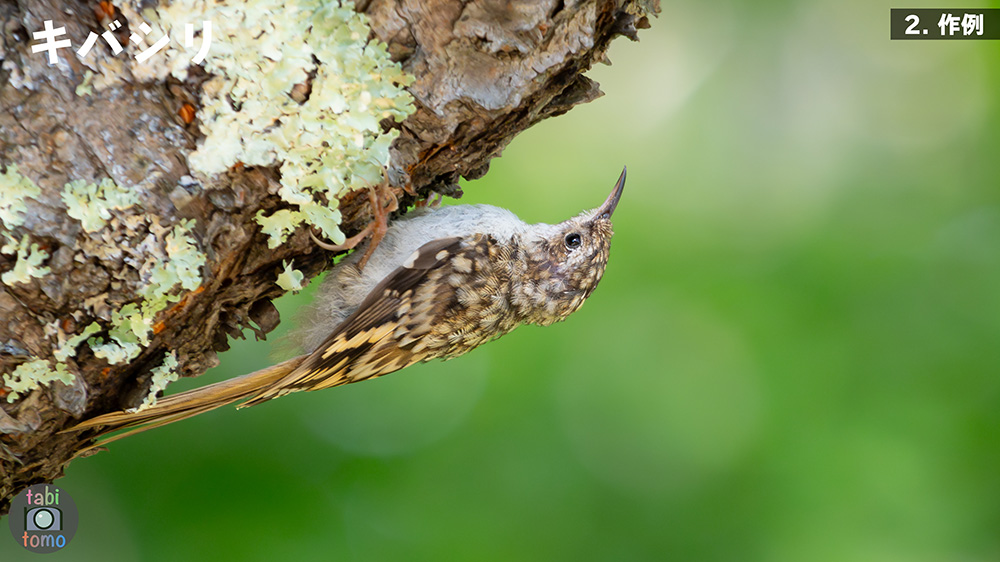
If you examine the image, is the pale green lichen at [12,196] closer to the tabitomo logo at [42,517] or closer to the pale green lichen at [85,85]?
the pale green lichen at [85,85]

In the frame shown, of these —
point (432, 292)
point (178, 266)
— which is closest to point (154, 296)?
point (178, 266)

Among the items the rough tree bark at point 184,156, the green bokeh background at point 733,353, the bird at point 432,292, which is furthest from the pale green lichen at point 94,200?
the green bokeh background at point 733,353

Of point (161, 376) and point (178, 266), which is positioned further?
point (161, 376)

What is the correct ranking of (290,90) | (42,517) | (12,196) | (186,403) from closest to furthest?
(12,196) < (290,90) < (186,403) < (42,517)

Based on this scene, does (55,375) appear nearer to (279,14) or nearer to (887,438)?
(279,14)

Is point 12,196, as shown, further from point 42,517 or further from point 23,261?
point 42,517

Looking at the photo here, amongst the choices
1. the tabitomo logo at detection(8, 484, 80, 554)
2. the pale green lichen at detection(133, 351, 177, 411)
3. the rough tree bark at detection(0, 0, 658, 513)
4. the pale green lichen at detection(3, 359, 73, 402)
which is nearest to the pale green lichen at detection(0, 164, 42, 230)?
the rough tree bark at detection(0, 0, 658, 513)

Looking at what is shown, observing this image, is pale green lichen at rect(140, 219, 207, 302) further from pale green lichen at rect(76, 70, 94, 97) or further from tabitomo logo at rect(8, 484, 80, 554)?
tabitomo logo at rect(8, 484, 80, 554)

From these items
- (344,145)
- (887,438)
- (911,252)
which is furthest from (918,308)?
(344,145)
